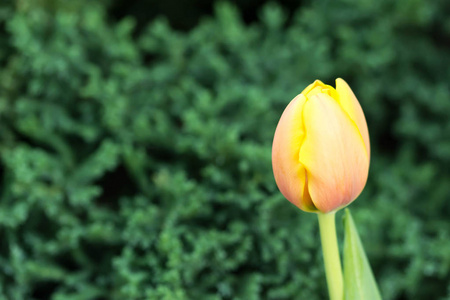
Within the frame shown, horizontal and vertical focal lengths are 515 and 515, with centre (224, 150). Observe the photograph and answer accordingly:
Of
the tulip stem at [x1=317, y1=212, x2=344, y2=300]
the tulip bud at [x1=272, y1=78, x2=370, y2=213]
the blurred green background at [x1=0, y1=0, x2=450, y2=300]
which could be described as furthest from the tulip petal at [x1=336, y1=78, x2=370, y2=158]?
the blurred green background at [x1=0, y1=0, x2=450, y2=300]

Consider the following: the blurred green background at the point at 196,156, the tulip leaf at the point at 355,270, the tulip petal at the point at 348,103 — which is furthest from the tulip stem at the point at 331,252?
the blurred green background at the point at 196,156

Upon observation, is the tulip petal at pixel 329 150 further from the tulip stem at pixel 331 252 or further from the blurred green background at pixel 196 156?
the blurred green background at pixel 196 156

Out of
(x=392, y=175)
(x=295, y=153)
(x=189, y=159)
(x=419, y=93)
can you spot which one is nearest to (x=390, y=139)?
(x=419, y=93)

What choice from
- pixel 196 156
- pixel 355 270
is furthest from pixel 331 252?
pixel 196 156

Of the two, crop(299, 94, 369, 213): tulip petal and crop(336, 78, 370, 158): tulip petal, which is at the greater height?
crop(336, 78, 370, 158): tulip petal

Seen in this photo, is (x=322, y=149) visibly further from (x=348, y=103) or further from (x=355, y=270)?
(x=355, y=270)

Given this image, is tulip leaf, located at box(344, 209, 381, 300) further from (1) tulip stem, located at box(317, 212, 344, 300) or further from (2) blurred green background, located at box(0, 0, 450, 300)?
(2) blurred green background, located at box(0, 0, 450, 300)
